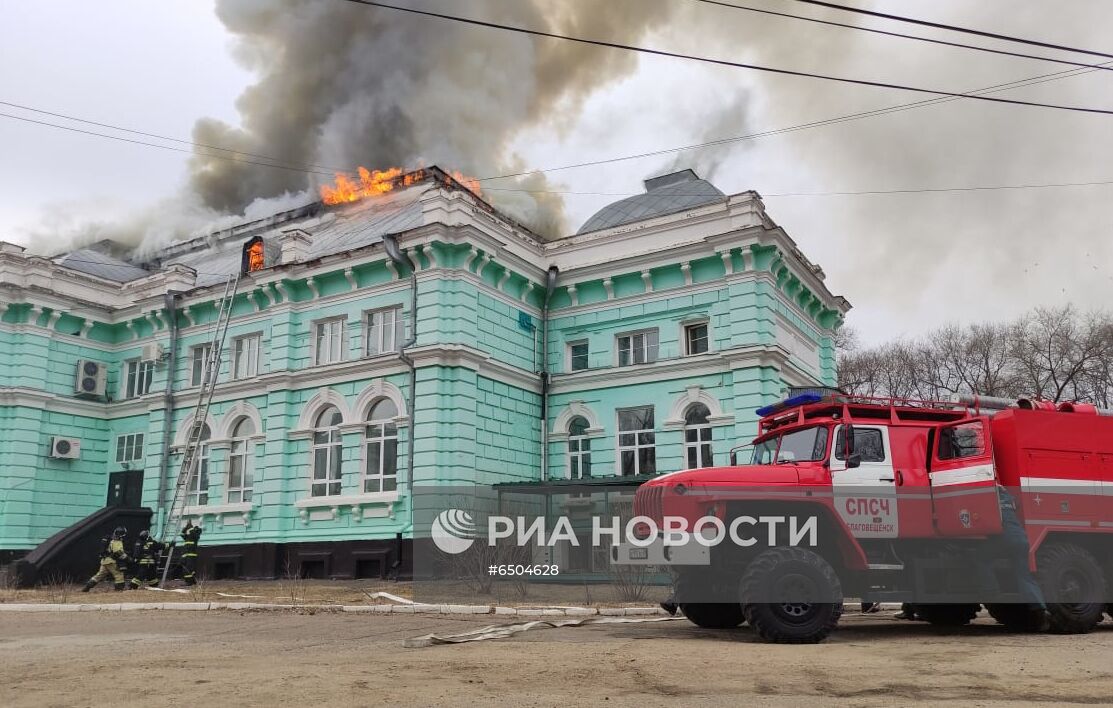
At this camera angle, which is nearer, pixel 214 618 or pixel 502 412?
pixel 214 618

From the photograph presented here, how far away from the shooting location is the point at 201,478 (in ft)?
90.3

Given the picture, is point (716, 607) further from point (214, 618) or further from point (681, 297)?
point (681, 297)

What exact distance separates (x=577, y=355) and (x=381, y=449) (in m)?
6.39

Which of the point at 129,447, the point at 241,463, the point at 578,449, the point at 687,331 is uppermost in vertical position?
the point at 687,331

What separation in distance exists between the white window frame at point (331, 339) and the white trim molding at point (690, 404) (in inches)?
370

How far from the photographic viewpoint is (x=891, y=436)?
1203 centimetres

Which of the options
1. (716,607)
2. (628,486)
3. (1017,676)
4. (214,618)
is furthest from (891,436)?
(214,618)

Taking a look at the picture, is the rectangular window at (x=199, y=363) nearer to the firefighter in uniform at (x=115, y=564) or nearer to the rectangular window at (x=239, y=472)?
the rectangular window at (x=239, y=472)

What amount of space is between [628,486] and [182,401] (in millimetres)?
15519

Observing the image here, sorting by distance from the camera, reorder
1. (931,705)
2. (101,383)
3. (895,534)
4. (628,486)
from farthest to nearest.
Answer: (101,383) < (628,486) < (895,534) < (931,705)

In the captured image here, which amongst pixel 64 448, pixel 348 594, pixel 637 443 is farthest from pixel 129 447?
pixel 637 443

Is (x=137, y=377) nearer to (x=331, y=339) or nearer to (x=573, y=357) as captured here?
(x=331, y=339)

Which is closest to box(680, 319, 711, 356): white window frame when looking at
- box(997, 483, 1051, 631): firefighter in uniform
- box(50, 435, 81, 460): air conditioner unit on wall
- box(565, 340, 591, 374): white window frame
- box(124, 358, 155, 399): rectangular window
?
box(565, 340, 591, 374): white window frame

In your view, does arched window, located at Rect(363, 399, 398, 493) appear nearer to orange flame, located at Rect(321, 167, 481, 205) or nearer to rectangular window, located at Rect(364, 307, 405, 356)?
rectangular window, located at Rect(364, 307, 405, 356)
